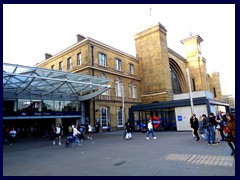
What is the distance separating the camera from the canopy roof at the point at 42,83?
678 inches

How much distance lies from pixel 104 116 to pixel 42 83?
37.6 ft

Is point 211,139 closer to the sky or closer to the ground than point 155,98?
closer to the ground

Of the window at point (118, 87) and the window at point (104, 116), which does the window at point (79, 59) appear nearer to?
Answer: the window at point (118, 87)

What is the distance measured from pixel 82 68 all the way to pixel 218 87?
172 ft

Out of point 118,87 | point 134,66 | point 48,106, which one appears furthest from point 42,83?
point 134,66

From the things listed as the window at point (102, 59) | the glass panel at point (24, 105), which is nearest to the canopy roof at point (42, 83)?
the glass panel at point (24, 105)

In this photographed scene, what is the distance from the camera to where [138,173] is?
5.98 metres

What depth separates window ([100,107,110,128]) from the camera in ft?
96.4

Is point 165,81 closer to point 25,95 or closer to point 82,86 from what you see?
point 82,86

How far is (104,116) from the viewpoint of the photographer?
29.9 metres

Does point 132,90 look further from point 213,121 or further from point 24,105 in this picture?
point 213,121
